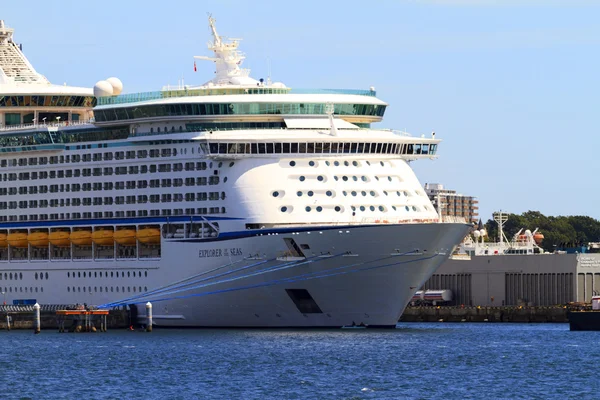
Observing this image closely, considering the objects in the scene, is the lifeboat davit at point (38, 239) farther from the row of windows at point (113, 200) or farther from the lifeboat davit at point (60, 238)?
the row of windows at point (113, 200)

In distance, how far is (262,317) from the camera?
275 feet

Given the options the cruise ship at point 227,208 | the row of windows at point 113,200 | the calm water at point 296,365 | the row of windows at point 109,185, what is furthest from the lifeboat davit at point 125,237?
the calm water at point 296,365

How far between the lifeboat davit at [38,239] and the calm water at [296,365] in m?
6.14

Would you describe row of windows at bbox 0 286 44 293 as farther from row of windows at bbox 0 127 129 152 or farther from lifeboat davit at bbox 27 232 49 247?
row of windows at bbox 0 127 129 152

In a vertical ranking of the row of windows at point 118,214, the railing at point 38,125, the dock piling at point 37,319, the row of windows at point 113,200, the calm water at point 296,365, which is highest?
the railing at point 38,125

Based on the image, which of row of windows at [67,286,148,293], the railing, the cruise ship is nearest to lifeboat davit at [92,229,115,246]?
the cruise ship

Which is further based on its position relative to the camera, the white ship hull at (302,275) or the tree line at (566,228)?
the tree line at (566,228)

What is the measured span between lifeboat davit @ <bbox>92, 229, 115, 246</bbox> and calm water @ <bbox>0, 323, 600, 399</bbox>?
192 inches

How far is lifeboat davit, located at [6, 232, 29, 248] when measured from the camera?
9469cm

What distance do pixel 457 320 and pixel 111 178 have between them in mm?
37846

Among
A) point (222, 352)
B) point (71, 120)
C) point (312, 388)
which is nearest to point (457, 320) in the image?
point (71, 120)

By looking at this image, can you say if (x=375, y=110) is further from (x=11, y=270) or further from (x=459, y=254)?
(x=459, y=254)

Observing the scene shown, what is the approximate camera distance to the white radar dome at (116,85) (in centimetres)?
9462

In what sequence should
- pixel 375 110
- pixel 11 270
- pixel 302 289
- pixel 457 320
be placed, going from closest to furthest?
pixel 302 289 < pixel 375 110 < pixel 11 270 < pixel 457 320
